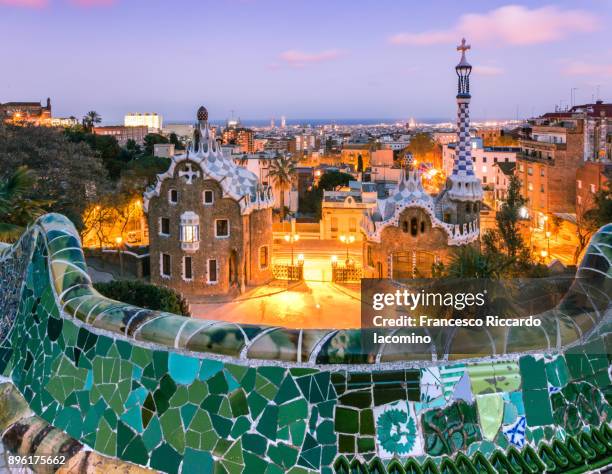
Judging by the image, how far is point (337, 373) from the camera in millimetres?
4977

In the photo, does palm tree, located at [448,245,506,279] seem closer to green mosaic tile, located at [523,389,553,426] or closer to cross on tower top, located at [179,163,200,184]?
green mosaic tile, located at [523,389,553,426]

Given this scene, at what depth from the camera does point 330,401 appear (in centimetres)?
497

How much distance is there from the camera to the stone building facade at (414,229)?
26.9m

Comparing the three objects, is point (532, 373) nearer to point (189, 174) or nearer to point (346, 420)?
point (346, 420)

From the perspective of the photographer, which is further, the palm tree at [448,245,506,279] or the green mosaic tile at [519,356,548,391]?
the palm tree at [448,245,506,279]

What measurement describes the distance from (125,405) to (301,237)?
3594 cm

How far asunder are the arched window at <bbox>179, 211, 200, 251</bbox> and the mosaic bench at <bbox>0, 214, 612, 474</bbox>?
22880mm

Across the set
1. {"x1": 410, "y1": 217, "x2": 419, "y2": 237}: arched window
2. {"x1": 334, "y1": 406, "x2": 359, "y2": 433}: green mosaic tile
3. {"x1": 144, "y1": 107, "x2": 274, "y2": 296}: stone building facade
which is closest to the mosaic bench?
{"x1": 334, "y1": 406, "x2": 359, "y2": 433}: green mosaic tile

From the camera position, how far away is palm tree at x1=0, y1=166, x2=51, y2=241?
42.0 ft

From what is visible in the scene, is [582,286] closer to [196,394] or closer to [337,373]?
[337,373]

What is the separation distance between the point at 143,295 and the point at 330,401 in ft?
32.3

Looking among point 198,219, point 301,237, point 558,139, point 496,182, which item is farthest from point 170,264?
point 496,182

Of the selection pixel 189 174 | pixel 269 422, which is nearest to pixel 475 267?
pixel 269 422

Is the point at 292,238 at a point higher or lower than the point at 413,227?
lower
